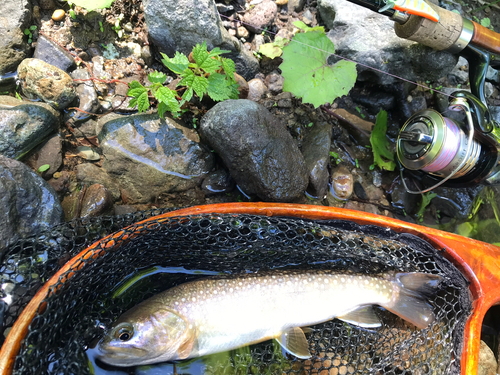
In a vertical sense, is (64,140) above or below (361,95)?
below

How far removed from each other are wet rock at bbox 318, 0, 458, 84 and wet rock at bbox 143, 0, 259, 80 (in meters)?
1.06

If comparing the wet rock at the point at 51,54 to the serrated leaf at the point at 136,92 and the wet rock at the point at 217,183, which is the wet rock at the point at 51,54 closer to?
the serrated leaf at the point at 136,92

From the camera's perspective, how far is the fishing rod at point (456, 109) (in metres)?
2.42

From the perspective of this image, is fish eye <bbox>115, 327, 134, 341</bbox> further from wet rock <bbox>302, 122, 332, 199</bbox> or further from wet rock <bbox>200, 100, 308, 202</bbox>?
wet rock <bbox>302, 122, 332, 199</bbox>

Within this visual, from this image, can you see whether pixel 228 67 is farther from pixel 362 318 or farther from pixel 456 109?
pixel 362 318

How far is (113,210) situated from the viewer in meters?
2.51

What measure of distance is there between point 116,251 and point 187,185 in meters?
0.97

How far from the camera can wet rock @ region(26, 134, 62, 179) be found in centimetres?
250

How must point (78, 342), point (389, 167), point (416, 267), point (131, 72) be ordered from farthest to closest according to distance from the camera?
point (389, 167) < point (131, 72) < point (416, 267) < point (78, 342)

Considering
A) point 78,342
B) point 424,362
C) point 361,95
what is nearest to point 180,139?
point 78,342

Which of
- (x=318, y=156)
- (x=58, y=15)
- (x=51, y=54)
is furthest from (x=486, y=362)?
(x=58, y=15)

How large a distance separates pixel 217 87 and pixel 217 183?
2.62 feet

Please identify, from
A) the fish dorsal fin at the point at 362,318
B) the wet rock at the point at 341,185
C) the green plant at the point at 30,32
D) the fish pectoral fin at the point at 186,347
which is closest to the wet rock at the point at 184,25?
the green plant at the point at 30,32

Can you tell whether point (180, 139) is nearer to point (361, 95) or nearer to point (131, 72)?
point (131, 72)
